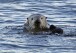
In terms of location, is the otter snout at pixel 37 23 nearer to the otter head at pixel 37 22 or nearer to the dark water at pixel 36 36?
the otter head at pixel 37 22

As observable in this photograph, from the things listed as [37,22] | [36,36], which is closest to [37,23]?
[37,22]

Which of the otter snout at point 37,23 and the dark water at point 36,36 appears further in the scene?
the otter snout at point 37,23

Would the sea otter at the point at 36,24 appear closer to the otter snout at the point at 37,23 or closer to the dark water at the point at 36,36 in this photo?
the otter snout at the point at 37,23

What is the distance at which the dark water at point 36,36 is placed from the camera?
10.9 meters

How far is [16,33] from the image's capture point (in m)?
13.3

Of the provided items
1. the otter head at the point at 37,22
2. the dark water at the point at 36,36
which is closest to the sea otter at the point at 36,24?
the otter head at the point at 37,22

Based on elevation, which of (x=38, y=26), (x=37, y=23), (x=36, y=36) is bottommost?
(x=36, y=36)

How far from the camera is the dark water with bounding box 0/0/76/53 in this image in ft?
35.9

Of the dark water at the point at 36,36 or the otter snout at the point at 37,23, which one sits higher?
the otter snout at the point at 37,23

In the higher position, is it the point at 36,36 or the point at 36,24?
the point at 36,24

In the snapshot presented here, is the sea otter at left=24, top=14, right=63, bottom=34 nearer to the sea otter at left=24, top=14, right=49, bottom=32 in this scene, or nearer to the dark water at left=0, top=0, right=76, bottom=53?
the sea otter at left=24, top=14, right=49, bottom=32

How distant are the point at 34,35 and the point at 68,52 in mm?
2631

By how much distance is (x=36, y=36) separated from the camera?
41.4ft

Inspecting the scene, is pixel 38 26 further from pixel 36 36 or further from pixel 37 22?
pixel 36 36
